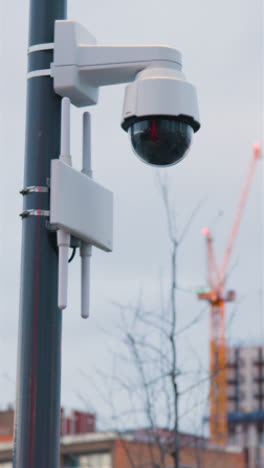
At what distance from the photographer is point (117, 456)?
48.9 metres

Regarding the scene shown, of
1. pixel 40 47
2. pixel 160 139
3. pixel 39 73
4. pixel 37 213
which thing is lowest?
pixel 37 213

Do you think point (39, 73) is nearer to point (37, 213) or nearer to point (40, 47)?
point (40, 47)

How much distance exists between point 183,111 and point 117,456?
4678 cm

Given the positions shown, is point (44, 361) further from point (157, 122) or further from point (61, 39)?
point (61, 39)

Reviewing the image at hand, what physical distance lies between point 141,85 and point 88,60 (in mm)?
299

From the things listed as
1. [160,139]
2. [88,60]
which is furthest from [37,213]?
[88,60]

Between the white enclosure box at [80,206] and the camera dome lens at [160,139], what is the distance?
24 centimetres

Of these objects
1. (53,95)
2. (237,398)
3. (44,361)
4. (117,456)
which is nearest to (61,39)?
(53,95)

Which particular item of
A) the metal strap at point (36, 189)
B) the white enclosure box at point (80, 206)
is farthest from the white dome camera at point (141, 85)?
the metal strap at point (36, 189)

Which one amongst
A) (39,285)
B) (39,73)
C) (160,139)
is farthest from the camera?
(39,73)

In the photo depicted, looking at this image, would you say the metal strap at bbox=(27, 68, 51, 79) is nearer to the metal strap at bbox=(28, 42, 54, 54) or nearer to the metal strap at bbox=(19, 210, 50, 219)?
the metal strap at bbox=(28, 42, 54, 54)

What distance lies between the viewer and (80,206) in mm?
3748

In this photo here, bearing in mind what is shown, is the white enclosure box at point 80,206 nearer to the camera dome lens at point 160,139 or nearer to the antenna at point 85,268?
the antenna at point 85,268

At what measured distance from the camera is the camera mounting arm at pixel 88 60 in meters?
3.88
